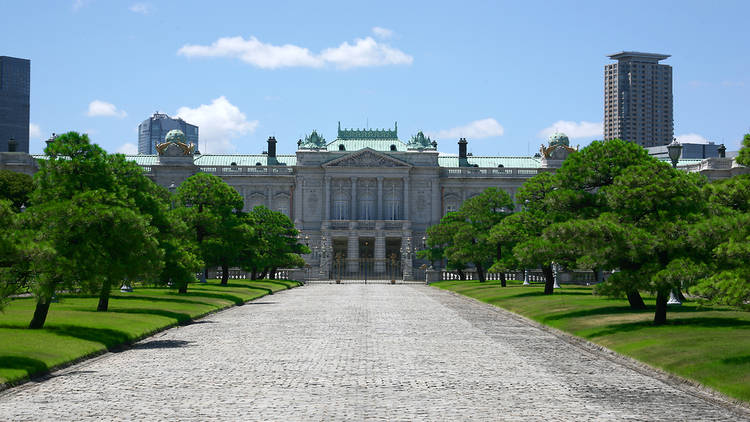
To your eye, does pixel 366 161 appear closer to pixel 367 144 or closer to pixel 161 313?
pixel 367 144

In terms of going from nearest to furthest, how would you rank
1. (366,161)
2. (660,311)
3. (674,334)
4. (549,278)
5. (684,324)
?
(674,334), (684,324), (660,311), (549,278), (366,161)

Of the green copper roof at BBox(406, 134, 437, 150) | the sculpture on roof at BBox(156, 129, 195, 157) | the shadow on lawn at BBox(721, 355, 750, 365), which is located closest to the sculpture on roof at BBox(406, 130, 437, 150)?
the green copper roof at BBox(406, 134, 437, 150)

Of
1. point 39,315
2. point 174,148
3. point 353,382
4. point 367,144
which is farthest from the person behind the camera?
point 367,144

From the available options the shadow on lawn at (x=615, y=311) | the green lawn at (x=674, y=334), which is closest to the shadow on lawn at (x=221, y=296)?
the green lawn at (x=674, y=334)

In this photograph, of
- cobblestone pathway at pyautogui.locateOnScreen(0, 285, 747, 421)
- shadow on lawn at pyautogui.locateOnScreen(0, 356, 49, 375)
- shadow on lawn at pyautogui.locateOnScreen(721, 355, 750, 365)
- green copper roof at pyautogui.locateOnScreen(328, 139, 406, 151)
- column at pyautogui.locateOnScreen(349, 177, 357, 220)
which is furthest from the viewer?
green copper roof at pyautogui.locateOnScreen(328, 139, 406, 151)

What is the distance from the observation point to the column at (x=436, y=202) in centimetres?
14338

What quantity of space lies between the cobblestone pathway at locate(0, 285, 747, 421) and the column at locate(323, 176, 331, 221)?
10578 cm

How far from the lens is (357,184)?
470 feet

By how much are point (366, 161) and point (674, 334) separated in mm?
114229

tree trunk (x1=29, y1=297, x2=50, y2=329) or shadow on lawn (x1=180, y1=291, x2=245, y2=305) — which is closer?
tree trunk (x1=29, y1=297, x2=50, y2=329)

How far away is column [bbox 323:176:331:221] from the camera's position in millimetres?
141625

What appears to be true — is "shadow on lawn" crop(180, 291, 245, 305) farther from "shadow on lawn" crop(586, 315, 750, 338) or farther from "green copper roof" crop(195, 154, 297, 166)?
"green copper roof" crop(195, 154, 297, 166)

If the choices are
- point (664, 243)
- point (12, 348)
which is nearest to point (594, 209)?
point (664, 243)

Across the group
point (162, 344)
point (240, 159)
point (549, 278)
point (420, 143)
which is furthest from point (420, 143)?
point (162, 344)
